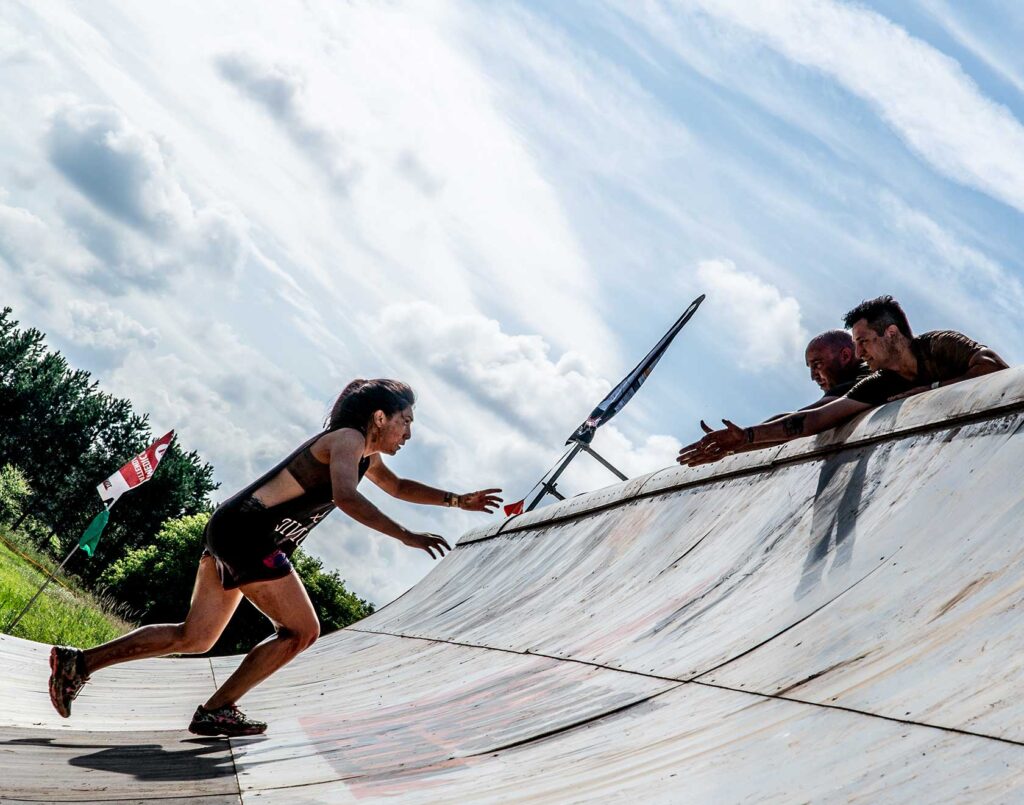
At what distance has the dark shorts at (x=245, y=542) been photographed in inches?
160

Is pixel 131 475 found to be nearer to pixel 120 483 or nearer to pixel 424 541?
pixel 120 483

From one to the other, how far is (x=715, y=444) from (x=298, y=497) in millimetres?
2064

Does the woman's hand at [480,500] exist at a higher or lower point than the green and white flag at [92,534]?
higher

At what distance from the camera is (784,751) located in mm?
2355

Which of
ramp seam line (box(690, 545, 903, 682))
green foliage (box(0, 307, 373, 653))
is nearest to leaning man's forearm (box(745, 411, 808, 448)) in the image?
ramp seam line (box(690, 545, 903, 682))

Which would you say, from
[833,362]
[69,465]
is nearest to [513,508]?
[833,362]

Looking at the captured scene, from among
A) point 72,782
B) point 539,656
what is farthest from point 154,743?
point 539,656

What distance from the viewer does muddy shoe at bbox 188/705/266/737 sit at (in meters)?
4.02

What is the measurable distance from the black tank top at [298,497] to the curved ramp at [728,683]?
0.90m

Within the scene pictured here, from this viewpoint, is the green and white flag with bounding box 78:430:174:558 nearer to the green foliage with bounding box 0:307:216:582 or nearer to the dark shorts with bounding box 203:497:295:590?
the dark shorts with bounding box 203:497:295:590

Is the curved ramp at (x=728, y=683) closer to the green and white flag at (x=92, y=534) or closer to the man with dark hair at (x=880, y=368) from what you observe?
the man with dark hair at (x=880, y=368)

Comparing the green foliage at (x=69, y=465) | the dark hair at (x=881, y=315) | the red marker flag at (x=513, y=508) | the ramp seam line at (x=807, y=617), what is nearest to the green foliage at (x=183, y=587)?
the green foliage at (x=69, y=465)

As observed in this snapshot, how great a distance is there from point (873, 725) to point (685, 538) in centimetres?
294

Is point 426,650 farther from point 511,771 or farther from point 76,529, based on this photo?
point 76,529
